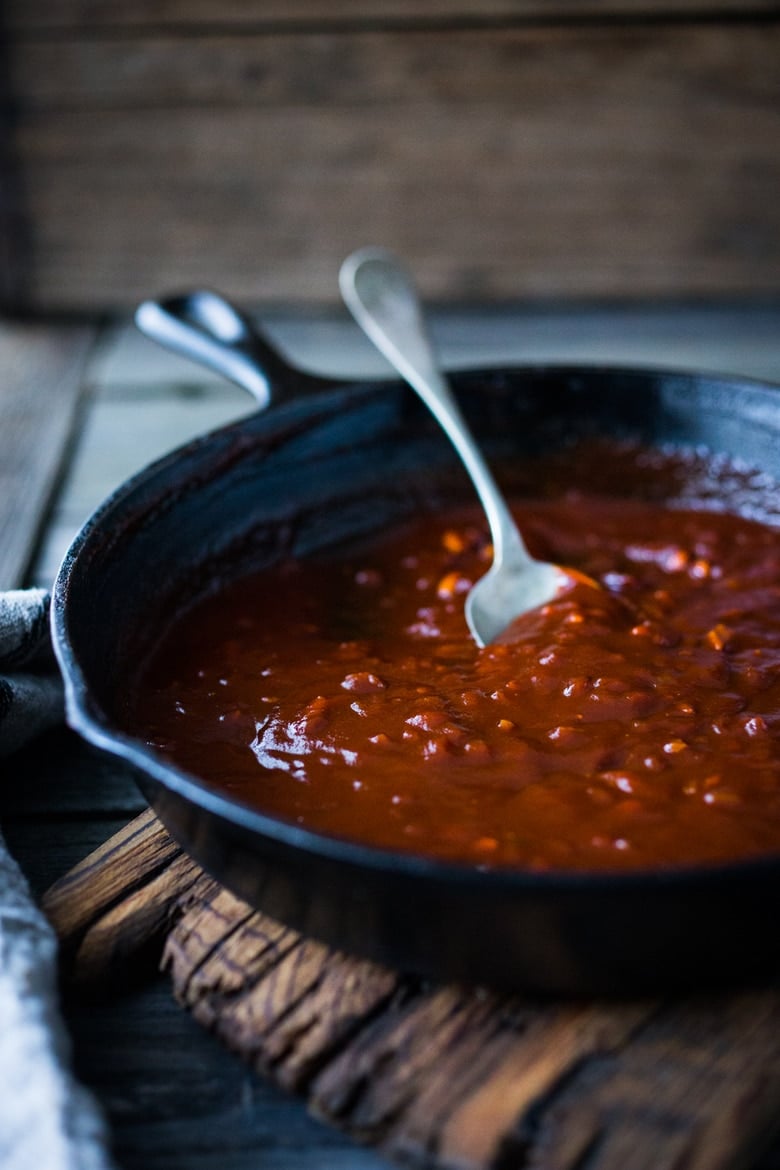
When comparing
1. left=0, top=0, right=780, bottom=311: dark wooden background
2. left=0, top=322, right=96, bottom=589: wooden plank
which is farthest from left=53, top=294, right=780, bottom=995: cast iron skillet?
left=0, top=0, right=780, bottom=311: dark wooden background

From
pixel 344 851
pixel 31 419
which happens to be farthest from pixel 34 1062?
pixel 31 419

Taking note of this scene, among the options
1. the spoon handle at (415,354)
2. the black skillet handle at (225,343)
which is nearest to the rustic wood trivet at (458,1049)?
the spoon handle at (415,354)

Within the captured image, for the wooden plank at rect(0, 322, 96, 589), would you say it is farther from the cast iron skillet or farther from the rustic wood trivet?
the rustic wood trivet

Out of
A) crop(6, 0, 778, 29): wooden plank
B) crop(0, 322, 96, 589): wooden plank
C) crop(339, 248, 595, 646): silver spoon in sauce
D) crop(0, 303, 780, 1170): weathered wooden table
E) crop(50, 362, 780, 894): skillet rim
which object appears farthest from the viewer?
crop(6, 0, 778, 29): wooden plank

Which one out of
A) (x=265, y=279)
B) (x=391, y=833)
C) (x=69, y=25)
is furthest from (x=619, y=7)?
(x=391, y=833)

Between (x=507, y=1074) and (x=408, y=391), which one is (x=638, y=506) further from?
(x=507, y=1074)

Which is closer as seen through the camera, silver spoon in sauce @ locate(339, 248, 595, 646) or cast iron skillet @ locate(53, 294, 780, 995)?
cast iron skillet @ locate(53, 294, 780, 995)
